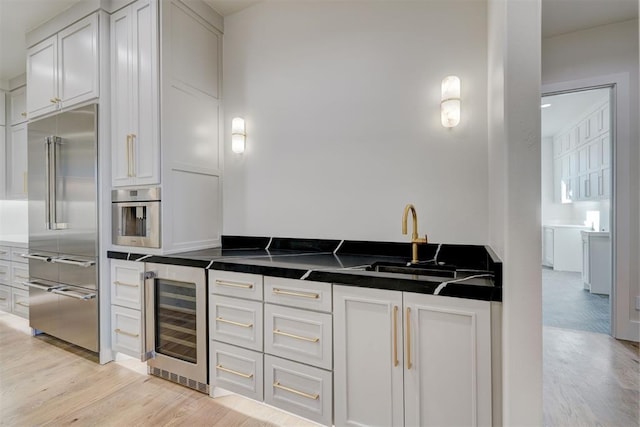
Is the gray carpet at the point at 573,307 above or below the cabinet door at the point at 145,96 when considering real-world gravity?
below

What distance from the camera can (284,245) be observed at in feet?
8.18

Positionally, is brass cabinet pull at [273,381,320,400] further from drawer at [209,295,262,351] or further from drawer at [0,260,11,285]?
drawer at [0,260,11,285]

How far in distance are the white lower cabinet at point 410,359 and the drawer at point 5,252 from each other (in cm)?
395

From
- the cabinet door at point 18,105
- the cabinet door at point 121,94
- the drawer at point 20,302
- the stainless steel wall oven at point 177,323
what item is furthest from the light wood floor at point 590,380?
the cabinet door at point 18,105

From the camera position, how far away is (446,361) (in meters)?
1.35

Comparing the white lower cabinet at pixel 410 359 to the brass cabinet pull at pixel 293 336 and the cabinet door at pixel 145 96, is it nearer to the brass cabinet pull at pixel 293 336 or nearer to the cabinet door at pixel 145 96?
the brass cabinet pull at pixel 293 336

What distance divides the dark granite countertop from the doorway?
222 centimetres

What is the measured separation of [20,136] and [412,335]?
4.81 m

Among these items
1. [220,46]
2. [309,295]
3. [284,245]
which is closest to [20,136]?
[220,46]

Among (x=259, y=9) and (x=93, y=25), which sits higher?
(x=259, y=9)

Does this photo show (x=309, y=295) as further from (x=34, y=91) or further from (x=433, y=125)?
(x=34, y=91)

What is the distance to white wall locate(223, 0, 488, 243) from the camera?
1936 millimetres

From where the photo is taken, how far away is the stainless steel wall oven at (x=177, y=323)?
2.02 meters

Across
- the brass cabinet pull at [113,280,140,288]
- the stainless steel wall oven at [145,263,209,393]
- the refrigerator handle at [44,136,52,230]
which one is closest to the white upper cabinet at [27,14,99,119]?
the refrigerator handle at [44,136,52,230]
